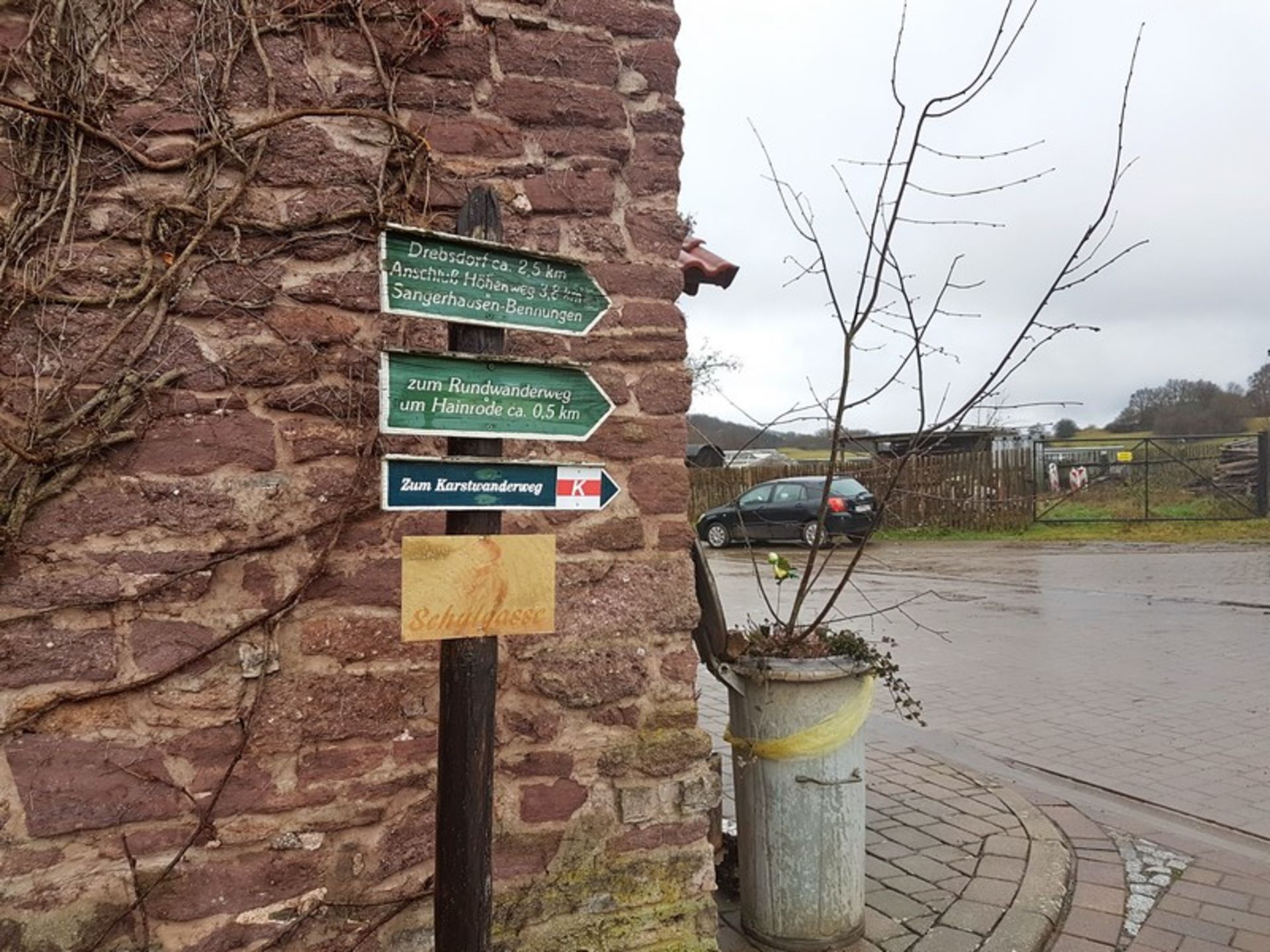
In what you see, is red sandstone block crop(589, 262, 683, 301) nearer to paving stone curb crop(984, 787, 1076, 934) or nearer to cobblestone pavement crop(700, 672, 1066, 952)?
cobblestone pavement crop(700, 672, 1066, 952)

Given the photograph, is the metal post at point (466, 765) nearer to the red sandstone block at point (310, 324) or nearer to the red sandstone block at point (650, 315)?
the red sandstone block at point (310, 324)

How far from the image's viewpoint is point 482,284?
1999 mm

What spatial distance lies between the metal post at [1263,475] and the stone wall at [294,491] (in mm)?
20443

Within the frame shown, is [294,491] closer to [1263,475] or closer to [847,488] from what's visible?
[847,488]

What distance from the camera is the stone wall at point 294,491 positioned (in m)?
2.47

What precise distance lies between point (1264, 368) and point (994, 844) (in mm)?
31834

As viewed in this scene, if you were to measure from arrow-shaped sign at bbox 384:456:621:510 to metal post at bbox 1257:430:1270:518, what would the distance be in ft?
70.0

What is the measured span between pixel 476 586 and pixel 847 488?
52.3 ft

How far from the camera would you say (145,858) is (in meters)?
2.51

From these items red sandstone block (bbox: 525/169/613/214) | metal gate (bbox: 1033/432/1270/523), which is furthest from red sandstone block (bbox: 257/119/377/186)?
metal gate (bbox: 1033/432/1270/523)

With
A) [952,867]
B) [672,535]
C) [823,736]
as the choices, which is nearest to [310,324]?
[672,535]

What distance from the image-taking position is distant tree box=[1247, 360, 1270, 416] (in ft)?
94.1

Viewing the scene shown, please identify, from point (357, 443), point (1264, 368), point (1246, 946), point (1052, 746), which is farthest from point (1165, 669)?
point (1264, 368)

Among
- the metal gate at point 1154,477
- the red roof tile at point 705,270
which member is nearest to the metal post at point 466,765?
the red roof tile at point 705,270
